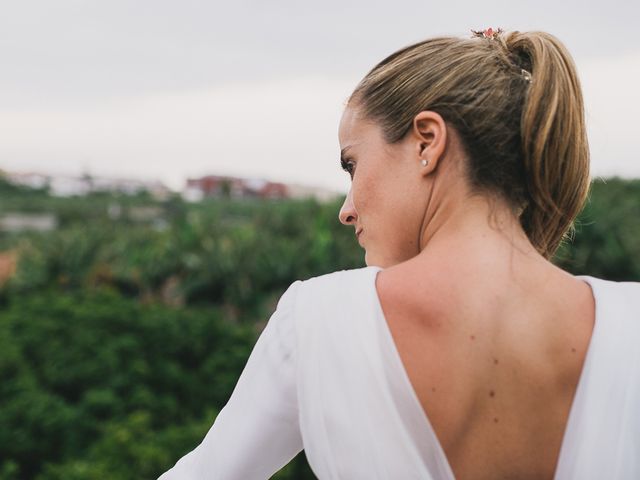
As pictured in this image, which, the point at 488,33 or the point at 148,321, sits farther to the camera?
the point at 148,321

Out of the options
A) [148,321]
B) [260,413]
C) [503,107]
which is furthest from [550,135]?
[148,321]

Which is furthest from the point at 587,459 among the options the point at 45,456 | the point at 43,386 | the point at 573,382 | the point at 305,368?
the point at 43,386

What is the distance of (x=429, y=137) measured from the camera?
3.64 feet

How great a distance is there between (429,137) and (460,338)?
12.5 inches

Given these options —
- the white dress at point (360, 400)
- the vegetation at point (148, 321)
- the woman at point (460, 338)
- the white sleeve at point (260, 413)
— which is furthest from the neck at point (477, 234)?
the vegetation at point (148, 321)

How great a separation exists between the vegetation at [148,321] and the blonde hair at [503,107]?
0.56 metres

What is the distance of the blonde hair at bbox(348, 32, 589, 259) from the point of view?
1.10 m

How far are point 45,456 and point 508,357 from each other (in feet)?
13.0

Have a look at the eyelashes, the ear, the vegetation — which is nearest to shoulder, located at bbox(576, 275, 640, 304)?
the ear

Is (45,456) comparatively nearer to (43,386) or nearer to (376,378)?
(43,386)

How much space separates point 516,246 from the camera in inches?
42.8

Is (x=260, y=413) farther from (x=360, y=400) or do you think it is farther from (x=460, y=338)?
(x=460, y=338)

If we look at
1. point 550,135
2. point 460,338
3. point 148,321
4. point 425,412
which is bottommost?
point 148,321

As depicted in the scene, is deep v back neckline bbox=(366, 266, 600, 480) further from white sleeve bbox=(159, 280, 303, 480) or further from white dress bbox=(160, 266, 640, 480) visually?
white sleeve bbox=(159, 280, 303, 480)
